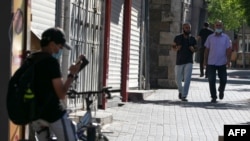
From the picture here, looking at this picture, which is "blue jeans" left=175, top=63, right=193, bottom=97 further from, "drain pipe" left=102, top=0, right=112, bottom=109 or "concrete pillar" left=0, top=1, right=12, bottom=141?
"concrete pillar" left=0, top=1, right=12, bottom=141

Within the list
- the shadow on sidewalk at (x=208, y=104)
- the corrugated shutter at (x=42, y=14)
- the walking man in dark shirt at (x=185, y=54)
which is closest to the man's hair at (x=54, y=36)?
the corrugated shutter at (x=42, y=14)

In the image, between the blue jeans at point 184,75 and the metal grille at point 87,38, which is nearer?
the metal grille at point 87,38

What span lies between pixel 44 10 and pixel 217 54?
24.7 feet

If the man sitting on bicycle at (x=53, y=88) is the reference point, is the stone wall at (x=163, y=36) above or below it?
above

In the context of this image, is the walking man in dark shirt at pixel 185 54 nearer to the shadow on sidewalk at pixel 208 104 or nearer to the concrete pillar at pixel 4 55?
the shadow on sidewalk at pixel 208 104

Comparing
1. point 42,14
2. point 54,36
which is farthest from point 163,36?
point 54,36

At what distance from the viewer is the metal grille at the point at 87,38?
14125 millimetres

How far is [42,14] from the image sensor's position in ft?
39.4

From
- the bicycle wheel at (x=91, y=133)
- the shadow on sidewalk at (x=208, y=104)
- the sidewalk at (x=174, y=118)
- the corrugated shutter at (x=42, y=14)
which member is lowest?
the sidewalk at (x=174, y=118)

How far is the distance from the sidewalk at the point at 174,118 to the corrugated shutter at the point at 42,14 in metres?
1.94

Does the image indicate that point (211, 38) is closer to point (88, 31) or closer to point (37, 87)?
point (88, 31)

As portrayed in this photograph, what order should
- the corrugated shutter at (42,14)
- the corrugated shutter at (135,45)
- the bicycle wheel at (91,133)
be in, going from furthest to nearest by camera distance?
the corrugated shutter at (135,45) < the corrugated shutter at (42,14) < the bicycle wheel at (91,133)

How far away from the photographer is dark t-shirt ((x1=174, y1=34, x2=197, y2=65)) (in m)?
19.2

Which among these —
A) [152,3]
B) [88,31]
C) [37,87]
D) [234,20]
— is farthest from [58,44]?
[234,20]
